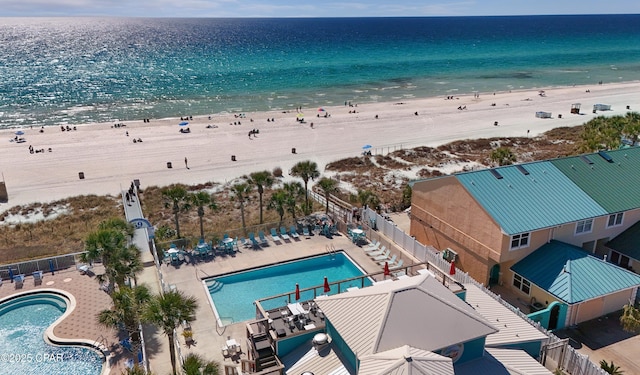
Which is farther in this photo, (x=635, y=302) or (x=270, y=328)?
(x=635, y=302)

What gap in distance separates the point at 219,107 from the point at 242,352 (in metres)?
73.4

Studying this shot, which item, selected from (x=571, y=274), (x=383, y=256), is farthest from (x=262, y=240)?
(x=571, y=274)

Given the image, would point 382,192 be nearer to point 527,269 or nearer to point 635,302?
point 527,269

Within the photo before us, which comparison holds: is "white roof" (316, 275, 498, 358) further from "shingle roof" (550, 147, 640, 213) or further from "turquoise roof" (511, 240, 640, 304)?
"shingle roof" (550, 147, 640, 213)

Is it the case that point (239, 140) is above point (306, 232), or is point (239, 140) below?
above

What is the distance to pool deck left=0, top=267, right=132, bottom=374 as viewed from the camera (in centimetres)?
2042

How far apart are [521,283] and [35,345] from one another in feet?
73.5

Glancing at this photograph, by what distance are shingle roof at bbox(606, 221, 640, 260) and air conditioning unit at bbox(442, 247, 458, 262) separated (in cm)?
820

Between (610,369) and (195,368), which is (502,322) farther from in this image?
(195,368)

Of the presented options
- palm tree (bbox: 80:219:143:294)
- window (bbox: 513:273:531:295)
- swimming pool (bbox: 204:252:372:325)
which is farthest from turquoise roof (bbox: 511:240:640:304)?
palm tree (bbox: 80:219:143:294)

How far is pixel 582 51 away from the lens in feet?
593

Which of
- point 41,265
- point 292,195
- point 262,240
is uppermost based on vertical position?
point 292,195

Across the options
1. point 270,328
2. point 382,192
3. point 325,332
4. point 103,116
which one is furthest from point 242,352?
point 103,116

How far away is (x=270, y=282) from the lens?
2714 cm
